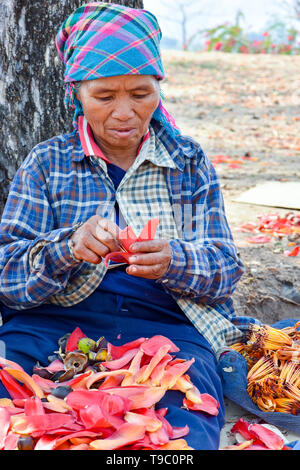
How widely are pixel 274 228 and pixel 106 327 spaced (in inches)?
93.3

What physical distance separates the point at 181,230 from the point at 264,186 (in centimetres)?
320

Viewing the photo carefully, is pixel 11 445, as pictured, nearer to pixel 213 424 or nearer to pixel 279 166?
pixel 213 424

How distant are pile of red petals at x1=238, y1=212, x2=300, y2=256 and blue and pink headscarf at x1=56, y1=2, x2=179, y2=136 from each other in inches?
84.2

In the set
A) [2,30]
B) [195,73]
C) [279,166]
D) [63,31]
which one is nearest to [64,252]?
[63,31]

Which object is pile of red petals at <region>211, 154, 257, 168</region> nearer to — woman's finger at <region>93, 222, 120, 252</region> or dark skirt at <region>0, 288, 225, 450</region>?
dark skirt at <region>0, 288, 225, 450</region>

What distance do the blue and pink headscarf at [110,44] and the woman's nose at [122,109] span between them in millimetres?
105

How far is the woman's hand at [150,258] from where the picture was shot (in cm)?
203

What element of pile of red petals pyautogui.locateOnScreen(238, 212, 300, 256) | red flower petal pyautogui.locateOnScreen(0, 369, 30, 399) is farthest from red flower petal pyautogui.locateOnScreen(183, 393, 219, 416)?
pile of red petals pyautogui.locateOnScreen(238, 212, 300, 256)

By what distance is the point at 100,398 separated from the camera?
189 centimetres

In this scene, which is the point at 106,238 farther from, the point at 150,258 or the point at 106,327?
the point at 106,327

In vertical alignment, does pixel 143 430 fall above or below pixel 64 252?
below

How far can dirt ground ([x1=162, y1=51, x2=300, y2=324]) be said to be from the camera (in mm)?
3561

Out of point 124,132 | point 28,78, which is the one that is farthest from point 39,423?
point 28,78

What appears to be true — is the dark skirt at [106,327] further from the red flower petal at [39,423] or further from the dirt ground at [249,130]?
the dirt ground at [249,130]
